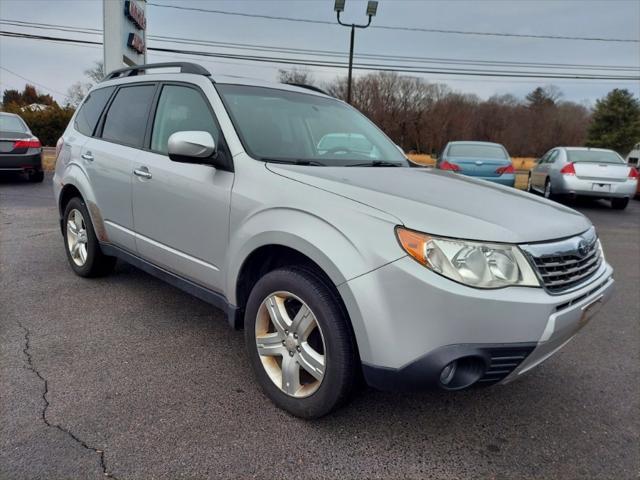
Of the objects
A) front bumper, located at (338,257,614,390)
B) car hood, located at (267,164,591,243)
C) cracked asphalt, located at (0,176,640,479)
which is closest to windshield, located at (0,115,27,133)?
cracked asphalt, located at (0,176,640,479)

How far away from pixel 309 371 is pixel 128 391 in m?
1.05

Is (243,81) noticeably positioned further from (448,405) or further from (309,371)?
(448,405)

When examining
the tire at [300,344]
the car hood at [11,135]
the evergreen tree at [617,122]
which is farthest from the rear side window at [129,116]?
the evergreen tree at [617,122]

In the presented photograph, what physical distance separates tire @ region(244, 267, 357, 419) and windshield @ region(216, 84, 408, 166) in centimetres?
81

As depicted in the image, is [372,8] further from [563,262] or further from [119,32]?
[563,262]

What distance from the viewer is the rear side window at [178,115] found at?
305 centimetres

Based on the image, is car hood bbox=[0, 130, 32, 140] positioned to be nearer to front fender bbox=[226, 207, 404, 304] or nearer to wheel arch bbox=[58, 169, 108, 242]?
wheel arch bbox=[58, 169, 108, 242]

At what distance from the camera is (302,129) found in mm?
3217

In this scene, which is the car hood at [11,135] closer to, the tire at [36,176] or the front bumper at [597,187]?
the tire at [36,176]

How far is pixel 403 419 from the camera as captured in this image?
98.0 inches

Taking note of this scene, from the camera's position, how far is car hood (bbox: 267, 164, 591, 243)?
6.53ft

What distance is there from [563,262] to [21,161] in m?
12.0

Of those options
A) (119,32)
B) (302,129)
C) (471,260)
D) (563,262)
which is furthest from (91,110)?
(119,32)

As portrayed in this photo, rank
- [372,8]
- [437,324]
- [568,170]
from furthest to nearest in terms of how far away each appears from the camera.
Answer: [372,8], [568,170], [437,324]
